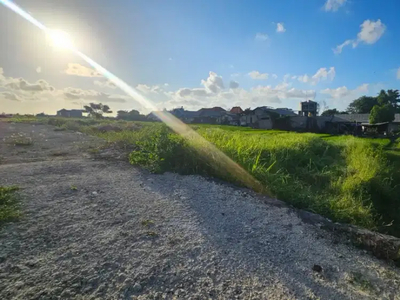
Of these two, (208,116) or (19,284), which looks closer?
(19,284)

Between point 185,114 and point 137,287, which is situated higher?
point 185,114

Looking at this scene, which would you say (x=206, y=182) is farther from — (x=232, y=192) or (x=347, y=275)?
(x=347, y=275)

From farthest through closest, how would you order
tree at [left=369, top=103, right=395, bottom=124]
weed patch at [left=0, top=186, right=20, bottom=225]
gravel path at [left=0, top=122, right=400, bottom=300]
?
tree at [left=369, top=103, right=395, bottom=124], weed patch at [left=0, top=186, right=20, bottom=225], gravel path at [left=0, top=122, right=400, bottom=300]

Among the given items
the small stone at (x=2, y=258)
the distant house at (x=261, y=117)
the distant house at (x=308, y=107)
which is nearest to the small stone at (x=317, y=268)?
the small stone at (x=2, y=258)

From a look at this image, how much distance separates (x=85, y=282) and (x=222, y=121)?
5082 cm

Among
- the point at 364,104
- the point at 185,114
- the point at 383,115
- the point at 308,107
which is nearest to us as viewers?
the point at 383,115

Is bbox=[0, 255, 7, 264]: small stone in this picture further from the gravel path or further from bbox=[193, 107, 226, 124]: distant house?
bbox=[193, 107, 226, 124]: distant house

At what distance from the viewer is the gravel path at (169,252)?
6.47 ft

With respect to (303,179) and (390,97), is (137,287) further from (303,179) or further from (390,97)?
(390,97)

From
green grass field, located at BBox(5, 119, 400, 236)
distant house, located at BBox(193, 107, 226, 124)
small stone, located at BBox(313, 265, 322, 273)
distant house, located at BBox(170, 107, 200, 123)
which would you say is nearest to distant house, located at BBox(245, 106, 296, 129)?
distant house, located at BBox(193, 107, 226, 124)

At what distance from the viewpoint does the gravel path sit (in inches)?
77.6

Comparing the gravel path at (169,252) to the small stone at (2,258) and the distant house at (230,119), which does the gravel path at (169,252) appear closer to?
the small stone at (2,258)

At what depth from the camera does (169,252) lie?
2455 mm

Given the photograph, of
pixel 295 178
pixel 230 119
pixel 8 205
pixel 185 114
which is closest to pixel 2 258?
pixel 8 205
